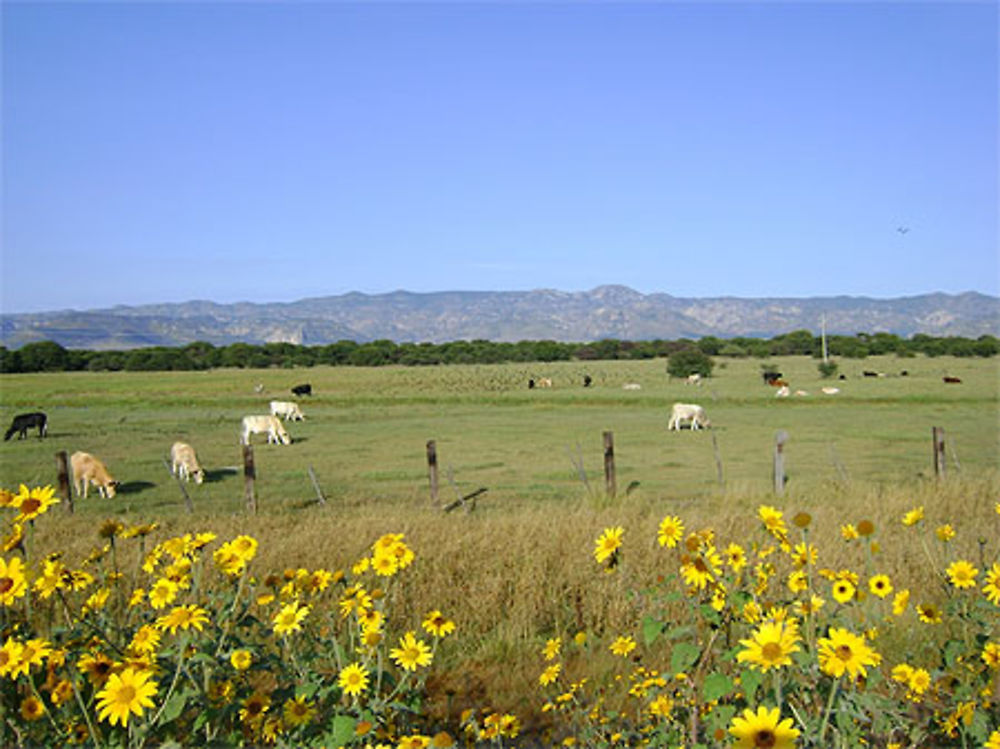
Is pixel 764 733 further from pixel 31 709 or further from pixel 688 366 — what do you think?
pixel 688 366

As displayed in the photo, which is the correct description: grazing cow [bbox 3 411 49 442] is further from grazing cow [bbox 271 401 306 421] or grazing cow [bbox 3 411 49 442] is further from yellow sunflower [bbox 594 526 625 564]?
yellow sunflower [bbox 594 526 625 564]

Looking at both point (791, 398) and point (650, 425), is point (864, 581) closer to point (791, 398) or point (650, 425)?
point (650, 425)

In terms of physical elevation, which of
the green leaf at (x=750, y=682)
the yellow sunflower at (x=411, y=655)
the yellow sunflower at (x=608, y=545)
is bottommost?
the yellow sunflower at (x=411, y=655)

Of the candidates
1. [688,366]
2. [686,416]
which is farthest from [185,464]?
[688,366]

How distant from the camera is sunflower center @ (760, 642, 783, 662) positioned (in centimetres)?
233

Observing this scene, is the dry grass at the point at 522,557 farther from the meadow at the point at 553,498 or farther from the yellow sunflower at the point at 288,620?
the yellow sunflower at the point at 288,620

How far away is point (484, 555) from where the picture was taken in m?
9.62

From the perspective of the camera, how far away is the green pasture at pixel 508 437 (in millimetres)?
20547

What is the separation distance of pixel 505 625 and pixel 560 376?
74.3 metres

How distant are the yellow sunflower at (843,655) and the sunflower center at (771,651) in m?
0.15

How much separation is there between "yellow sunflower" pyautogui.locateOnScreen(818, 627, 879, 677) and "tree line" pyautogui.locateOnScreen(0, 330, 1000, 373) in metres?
107

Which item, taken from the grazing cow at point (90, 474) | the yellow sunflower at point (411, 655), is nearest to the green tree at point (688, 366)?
the grazing cow at point (90, 474)

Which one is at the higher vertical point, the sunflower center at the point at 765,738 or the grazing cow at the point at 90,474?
the sunflower center at the point at 765,738

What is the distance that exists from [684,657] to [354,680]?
1.11 metres
